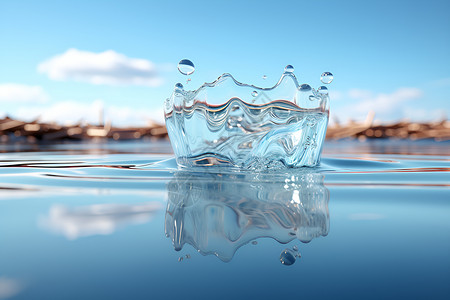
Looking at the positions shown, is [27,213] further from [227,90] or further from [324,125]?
[324,125]

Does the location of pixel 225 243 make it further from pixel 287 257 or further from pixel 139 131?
pixel 139 131

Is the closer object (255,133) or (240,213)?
(240,213)

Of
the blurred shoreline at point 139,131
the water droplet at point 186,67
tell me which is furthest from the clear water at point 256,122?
the blurred shoreline at point 139,131

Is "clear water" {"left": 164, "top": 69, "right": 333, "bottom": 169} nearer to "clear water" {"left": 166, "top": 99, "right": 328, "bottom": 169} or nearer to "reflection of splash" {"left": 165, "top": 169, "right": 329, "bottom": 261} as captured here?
"clear water" {"left": 166, "top": 99, "right": 328, "bottom": 169}

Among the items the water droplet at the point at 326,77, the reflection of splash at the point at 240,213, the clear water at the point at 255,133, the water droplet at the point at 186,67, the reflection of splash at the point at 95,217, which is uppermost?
the water droplet at the point at 186,67

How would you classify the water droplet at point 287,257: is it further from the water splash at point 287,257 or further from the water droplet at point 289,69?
the water droplet at point 289,69

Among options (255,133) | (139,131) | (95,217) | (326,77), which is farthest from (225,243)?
(139,131)

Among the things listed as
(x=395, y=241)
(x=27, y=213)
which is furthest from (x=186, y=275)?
(x=27, y=213)
